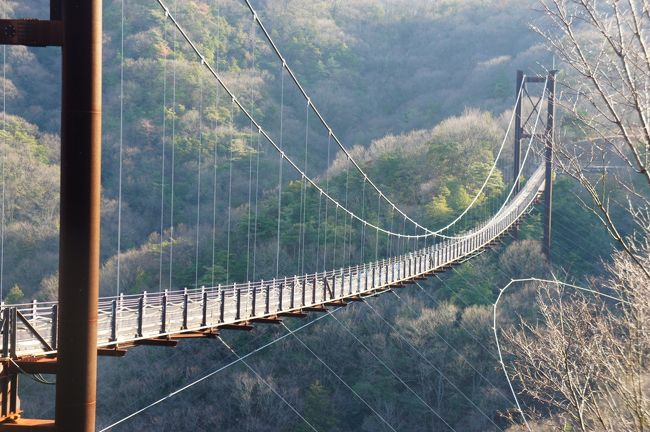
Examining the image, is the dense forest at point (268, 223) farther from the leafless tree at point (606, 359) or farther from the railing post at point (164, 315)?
the railing post at point (164, 315)

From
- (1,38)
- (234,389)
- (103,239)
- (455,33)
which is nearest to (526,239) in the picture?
(234,389)

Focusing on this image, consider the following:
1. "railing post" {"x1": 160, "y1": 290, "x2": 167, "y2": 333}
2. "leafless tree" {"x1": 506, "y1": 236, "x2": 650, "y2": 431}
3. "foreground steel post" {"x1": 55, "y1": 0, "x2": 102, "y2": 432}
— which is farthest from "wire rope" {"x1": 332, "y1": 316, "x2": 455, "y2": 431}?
"foreground steel post" {"x1": 55, "y1": 0, "x2": 102, "y2": 432}

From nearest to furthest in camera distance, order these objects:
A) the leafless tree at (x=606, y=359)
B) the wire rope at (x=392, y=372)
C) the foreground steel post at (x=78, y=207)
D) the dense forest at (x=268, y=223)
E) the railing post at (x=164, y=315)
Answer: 1. the foreground steel post at (x=78, y=207)
2. the leafless tree at (x=606, y=359)
3. the railing post at (x=164, y=315)
4. the wire rope at (x=392, y=372)
5. the dense forest at (x=268, y=223)

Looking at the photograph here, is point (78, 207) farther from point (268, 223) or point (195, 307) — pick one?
point (268, 223)

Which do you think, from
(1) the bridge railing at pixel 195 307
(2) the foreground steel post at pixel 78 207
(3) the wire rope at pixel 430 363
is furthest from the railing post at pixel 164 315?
(3) the wire rope at pixel 430 363

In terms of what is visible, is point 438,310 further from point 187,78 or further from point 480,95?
point 480,95

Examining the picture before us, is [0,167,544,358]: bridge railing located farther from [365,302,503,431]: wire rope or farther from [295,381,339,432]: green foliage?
[295,381,339,432]: green foliage
